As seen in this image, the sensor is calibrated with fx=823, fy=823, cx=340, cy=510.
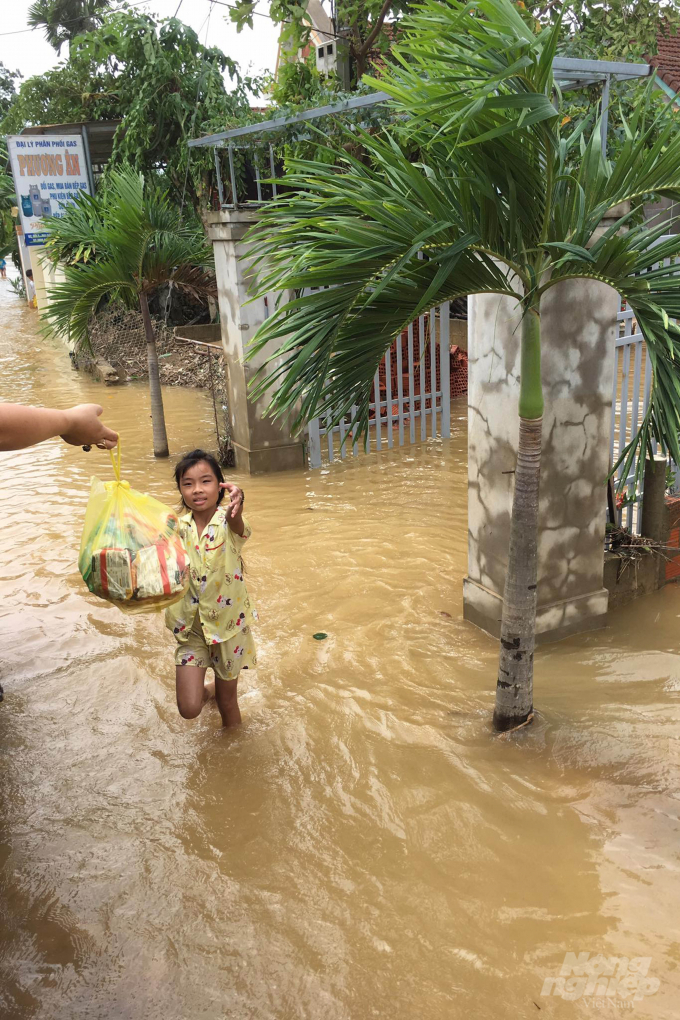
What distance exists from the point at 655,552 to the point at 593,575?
2.23ft

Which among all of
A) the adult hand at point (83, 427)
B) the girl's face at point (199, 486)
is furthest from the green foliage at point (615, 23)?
the adult hand at point (83, 427)

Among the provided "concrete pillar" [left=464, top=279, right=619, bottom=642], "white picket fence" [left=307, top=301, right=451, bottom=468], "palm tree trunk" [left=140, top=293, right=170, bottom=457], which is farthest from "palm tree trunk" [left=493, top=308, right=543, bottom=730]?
"palm tree trunk" [left=140, top=293, right=170, bottom=457]

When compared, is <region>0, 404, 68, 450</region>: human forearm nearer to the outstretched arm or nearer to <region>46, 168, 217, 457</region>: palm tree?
the outstretched arm

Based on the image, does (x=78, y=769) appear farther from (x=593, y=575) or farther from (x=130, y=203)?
(x=130, y=203)

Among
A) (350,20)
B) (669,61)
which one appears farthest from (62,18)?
(350,20)

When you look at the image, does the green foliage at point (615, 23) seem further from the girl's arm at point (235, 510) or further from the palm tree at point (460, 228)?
the girl's arm at point (235, 510)

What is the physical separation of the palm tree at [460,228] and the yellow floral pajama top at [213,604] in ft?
2.23

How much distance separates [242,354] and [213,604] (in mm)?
4333

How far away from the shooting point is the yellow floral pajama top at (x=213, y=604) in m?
3.54

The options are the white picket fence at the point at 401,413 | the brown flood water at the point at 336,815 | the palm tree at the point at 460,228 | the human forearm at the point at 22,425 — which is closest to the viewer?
the human forearm at the point at 22,425

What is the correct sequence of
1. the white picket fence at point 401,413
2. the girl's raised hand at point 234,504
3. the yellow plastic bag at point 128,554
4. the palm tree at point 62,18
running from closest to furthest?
the yellow plastic bag at point 128,554 → the girl's raised hand at point 234,504 → the white picket fence at point 401,413 → the palm tree at point 62,18

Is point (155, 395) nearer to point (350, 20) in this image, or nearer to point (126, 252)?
point (126, 252)

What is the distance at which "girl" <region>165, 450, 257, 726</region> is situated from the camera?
3.53 metres

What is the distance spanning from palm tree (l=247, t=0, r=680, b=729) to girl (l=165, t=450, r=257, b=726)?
1.83 feet
